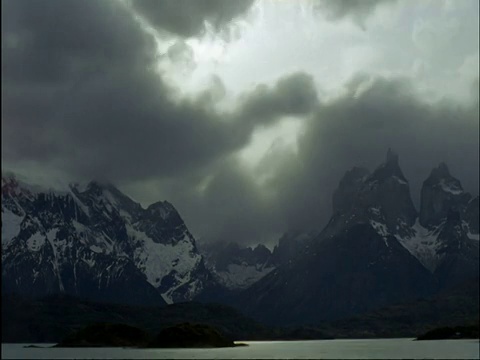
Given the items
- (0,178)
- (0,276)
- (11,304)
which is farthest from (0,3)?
(11,304)

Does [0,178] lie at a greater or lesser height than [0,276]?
greater

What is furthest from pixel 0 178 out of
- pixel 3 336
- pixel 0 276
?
pixel 3 336

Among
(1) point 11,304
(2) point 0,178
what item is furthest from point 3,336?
(2) point 0,178

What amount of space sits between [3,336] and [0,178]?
2941cm

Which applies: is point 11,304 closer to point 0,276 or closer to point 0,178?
point 0,276

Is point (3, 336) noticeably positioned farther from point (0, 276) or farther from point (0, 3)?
point (0, 3)

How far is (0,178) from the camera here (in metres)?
146

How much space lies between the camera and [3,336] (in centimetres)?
14550

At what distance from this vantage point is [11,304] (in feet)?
507

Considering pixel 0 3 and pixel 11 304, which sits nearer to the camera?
pixel 0 3

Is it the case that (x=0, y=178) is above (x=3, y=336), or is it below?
above

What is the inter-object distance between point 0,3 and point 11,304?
58441 mm

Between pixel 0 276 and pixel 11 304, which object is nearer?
pixel 0 276

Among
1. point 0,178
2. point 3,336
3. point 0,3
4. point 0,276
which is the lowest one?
point 3,336
